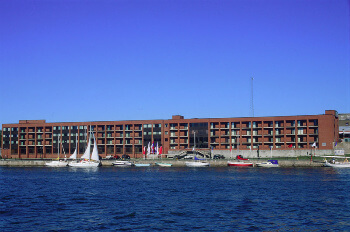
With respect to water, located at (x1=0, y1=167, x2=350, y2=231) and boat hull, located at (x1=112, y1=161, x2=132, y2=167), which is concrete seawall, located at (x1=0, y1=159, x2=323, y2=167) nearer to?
boat hull, located at (x1=112, y1=161, x2=132, y2=167)

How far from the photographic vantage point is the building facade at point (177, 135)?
15912cm

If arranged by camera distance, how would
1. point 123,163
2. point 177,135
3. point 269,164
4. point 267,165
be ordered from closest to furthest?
point 267,165, point 269,164, point 123,163, point 177,135

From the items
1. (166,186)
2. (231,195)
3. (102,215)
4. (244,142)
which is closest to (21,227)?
(102,215)

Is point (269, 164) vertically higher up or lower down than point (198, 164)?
higher up

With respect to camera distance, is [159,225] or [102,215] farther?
[102,215]

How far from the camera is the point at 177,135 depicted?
570 ft

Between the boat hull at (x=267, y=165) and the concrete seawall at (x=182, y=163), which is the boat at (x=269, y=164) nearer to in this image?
the boat hull at (x=267, y=165)

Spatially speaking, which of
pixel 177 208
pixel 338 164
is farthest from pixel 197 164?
pixel 177 208

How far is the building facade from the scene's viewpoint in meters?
159

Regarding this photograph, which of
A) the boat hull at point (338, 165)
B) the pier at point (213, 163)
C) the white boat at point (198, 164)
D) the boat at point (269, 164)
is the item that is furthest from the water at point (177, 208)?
the white boat at point (198, 164)

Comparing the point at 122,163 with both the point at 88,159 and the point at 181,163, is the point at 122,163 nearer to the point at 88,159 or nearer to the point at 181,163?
the point at 88,159

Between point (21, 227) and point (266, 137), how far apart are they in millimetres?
132026

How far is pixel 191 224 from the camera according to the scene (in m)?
42.9

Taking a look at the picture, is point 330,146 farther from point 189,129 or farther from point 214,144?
point 189,129
